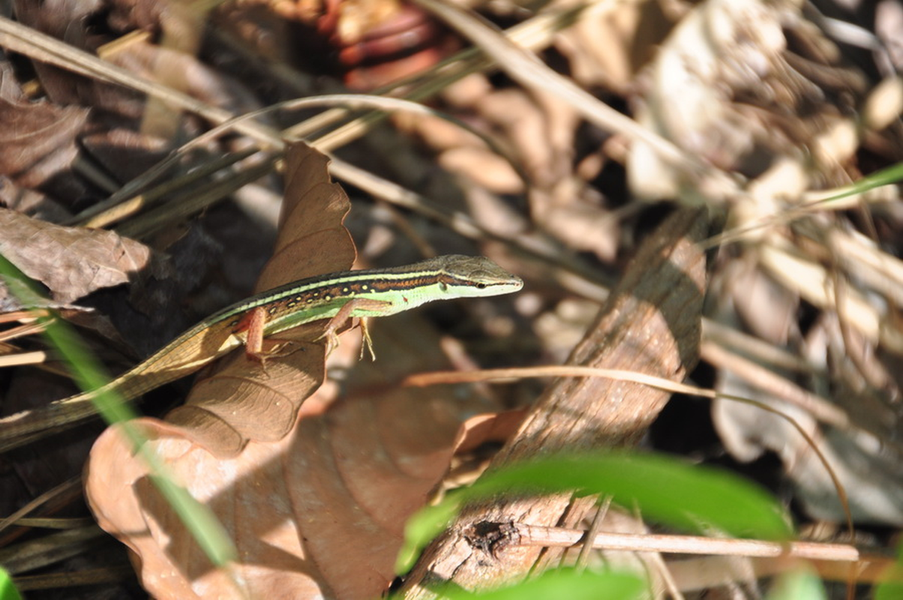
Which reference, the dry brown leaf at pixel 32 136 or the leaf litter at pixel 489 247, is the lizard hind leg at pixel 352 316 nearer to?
the leaf litter at pixel 489 247

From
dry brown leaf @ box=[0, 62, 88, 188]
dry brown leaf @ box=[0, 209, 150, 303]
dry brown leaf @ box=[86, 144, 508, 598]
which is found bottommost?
dry brown leaf @ box=[86, 144, 508, 598]

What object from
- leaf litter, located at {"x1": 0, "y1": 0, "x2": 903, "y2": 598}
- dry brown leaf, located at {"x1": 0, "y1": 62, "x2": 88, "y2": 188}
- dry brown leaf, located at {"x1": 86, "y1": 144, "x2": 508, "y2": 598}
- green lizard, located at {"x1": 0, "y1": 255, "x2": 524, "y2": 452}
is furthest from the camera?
dry brown leaf, located at {"x1": 0, "y1": 62, "x2": 88, "y2": 188}

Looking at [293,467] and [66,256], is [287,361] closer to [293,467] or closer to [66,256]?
[293,467]

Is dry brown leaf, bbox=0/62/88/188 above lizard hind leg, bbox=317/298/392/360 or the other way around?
above

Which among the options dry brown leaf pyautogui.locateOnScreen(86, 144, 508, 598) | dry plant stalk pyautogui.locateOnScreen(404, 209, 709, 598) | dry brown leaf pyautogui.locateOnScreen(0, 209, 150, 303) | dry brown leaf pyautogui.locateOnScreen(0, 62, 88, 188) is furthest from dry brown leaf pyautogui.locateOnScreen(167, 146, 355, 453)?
dry brown leaf pyautogui.locateOnScreen(0, 62, 88, 188)

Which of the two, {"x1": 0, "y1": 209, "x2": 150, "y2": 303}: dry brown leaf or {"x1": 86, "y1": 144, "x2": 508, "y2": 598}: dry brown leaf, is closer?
{"x1": 86, "y1": 144, "x2": 508, "y2": 598}: dry brown leaf

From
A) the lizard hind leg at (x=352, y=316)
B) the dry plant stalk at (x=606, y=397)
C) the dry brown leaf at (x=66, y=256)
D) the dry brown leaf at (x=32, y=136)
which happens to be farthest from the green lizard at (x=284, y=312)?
the dry brown leaf at (x=32, y=136)

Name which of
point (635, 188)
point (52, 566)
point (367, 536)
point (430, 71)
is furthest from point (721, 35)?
point (52, 566)

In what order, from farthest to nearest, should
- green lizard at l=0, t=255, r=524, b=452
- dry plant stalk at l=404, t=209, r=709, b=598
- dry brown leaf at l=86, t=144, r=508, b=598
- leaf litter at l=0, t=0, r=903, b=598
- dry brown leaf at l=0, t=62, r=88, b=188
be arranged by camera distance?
dry brown leaf at l=0, t=62, r=88, b=188 < green lizard at l=0, t=255, r=524, b=452 < leaf litter at l=0, t=0, r=903, b=598 < dry brown leaf at l=86, t=144, r=508, b=598 < dry plant stalk at l=404, t=209, r=709, b=598

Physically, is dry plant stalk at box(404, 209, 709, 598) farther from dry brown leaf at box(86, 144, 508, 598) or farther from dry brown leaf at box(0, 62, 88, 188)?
dry brown leaf at box(0, 62, 88, 188)
